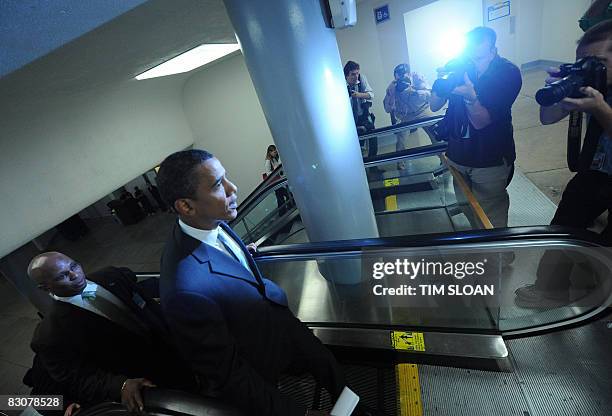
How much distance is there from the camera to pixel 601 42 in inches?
62.3

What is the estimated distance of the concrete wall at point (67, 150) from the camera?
3.38 meters

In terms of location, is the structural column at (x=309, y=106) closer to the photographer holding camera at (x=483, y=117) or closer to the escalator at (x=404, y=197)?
the photographer holding camera at (x=483, y=117)

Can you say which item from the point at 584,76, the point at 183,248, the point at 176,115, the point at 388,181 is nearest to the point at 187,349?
the point at 183,248

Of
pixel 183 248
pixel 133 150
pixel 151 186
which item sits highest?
pixel 133 150

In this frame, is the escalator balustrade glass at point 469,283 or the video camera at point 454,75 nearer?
the escalator balustrade glass at point 469,283

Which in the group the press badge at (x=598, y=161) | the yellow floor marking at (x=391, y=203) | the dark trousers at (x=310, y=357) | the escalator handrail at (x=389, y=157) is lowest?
the yellow floor marking at (x=391, y=203)

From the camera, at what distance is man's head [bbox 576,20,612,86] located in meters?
1.55

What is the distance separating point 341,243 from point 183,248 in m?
1.01

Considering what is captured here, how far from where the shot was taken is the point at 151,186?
39.4 feet

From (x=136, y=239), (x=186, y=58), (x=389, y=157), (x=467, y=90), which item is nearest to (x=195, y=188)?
(x=467, y=90)

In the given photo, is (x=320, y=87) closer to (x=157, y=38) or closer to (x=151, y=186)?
(x=157, y=38)

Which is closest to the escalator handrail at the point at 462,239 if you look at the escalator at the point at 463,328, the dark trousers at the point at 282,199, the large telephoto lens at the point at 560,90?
the escalator at the point at 463,328

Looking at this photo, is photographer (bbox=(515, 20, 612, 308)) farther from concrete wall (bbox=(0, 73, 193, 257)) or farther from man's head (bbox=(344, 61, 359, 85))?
concrete wall (bbox=(0, 73, 193, 257))

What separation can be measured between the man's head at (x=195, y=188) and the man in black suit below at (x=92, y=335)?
1060mm
